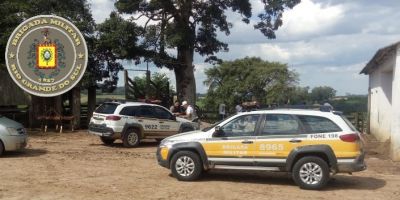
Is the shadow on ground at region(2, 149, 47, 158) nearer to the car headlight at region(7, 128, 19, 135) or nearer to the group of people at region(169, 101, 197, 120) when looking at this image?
the car headlight at region(7, 128, 19, 135)

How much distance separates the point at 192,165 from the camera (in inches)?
456

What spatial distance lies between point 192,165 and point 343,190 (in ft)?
10.3

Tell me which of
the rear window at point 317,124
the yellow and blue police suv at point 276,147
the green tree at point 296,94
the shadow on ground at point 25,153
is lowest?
the shadow on ground at point 25,153

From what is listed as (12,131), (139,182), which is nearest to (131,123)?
(12,131)

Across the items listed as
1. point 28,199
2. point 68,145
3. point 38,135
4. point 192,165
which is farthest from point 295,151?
point 38,135

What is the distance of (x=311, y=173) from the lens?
35.2 ft

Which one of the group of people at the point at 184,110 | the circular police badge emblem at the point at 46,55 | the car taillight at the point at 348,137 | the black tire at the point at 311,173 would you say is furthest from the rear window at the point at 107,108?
the car taillight at the point at 348,137

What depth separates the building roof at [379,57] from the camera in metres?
18.0

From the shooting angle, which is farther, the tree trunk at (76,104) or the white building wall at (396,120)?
the tree trunk at (76,104)

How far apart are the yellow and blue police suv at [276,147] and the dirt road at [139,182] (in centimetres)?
39

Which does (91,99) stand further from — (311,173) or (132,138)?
(311,173)

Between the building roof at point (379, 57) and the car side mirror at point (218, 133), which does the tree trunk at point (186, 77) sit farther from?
the car side mirror at point (218, 133)

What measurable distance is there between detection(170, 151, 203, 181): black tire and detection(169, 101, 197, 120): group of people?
955 cm

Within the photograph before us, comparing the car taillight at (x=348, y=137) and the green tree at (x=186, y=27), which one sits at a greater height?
the green tree at (x=186, y=27)
